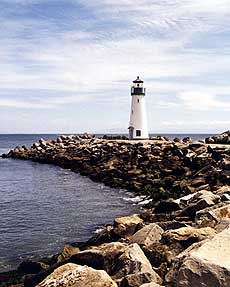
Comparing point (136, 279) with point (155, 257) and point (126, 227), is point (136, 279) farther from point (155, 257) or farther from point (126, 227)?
point (126, 227)

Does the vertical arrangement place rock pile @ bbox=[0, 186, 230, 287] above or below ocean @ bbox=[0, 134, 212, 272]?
above

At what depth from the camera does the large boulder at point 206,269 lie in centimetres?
668

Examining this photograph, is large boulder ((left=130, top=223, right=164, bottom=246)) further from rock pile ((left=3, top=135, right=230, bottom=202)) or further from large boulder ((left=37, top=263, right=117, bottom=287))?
rock pile ((left=3, top=135, right=230, bottom=202))

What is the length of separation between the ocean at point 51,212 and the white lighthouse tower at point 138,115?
17.0 meters

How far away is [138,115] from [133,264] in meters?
43.4

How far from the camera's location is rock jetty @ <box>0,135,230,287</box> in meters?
7.12

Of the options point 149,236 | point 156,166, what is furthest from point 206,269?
point 156,166

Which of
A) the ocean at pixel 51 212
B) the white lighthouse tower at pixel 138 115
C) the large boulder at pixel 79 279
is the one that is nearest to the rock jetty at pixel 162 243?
the large boulder at pixel 79 279

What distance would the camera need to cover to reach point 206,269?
6.78 metres

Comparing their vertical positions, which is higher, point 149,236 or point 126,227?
point 149,236

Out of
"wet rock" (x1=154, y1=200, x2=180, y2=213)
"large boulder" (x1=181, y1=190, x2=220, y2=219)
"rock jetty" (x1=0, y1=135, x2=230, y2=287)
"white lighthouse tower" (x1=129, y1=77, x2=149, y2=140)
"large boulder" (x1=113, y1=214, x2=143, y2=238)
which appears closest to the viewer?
"rock jetty" (x1=0, y1=135, x2=230, y2=287)

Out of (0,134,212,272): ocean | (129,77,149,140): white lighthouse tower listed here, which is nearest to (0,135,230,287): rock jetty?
(0,134,212,272): ocean

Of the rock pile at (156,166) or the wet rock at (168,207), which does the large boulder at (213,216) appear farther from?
the rock pile at (156,166)

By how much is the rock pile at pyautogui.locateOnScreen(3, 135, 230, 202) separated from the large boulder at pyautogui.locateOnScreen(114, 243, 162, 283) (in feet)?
37.1
